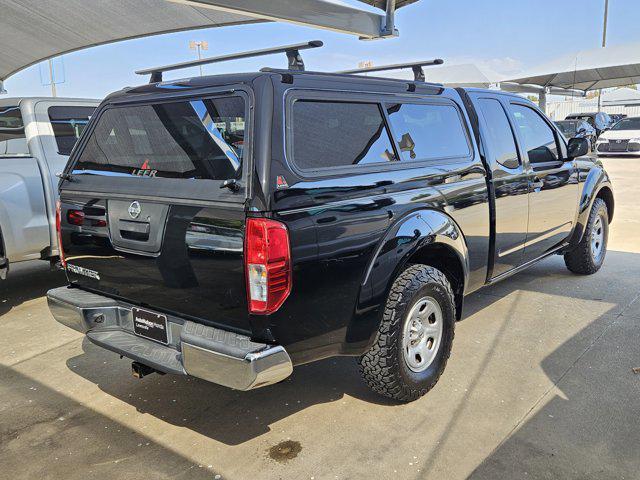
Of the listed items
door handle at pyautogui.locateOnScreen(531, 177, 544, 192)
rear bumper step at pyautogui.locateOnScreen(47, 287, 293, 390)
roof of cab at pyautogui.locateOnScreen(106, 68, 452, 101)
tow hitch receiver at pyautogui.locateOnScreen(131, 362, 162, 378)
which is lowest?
tow hitch receiver at pyautogui.locateOnScreen(131, 362, 162, 378)

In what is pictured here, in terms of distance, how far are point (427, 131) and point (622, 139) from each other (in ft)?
66.2

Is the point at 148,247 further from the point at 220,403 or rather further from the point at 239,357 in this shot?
the point at 220,403

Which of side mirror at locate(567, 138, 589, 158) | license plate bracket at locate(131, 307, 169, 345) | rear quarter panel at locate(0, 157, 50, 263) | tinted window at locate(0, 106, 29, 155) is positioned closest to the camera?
license plate bracket at locate(131, 307, 169, 345)

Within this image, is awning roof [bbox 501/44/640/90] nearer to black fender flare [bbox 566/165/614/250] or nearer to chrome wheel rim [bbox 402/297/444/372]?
black fender flare [bbox 566/165/614/250]

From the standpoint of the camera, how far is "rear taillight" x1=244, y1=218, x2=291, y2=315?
2367 millimetres

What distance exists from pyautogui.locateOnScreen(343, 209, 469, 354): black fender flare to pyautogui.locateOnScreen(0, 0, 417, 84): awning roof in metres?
4.04

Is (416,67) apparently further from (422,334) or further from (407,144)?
(422,334)

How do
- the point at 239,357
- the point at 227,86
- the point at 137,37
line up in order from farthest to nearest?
the point at 137,37, the point at 227,86, the point at 239,357

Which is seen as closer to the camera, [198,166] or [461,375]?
[198,166]

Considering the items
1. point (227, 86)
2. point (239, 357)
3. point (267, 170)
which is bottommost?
point (239, 357)

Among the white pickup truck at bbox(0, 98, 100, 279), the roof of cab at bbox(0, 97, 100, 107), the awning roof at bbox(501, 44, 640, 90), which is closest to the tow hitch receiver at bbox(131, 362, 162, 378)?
the white pickup truck at bbox(0, 98, 100, 279)

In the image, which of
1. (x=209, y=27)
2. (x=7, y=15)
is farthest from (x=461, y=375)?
(x=7, y=15)

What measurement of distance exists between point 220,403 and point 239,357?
1146 millimetres

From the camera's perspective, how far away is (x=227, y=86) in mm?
2666
